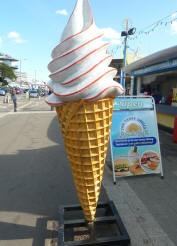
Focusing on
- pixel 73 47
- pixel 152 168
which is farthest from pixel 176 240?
pixel 73 47

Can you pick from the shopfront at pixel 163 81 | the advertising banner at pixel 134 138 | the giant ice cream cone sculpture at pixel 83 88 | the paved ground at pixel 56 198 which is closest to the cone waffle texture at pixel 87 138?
the giant ice cream cone sculpture at pixel 83 88

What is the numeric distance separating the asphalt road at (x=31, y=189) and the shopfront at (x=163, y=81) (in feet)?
16.3

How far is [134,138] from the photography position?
3.89m

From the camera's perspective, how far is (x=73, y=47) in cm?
182

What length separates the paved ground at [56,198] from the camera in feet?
7.99

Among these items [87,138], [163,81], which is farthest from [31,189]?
[163,81]

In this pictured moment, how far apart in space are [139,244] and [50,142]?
5.03m

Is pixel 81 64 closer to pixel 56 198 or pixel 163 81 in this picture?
pixel 56 198

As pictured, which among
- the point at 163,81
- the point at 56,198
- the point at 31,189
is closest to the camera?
the point at 56,198

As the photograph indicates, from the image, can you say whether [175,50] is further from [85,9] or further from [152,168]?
[85,9]

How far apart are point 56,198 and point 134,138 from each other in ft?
6.26

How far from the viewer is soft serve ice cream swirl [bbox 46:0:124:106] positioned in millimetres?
1734

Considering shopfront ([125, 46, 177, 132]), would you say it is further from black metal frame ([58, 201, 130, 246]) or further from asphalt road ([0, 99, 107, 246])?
black metal frame ([58, 201, 130, 246])

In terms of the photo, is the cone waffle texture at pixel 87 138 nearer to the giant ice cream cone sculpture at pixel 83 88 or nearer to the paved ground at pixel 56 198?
the giant ice cream cone sculpture at pixel 83 88
